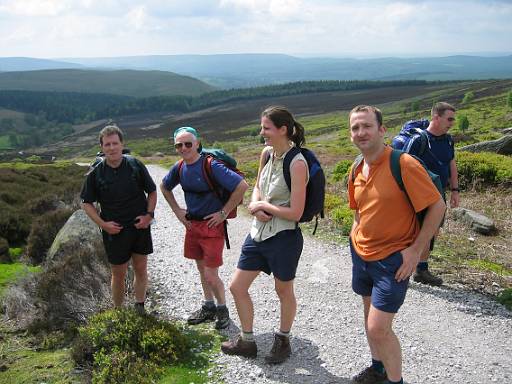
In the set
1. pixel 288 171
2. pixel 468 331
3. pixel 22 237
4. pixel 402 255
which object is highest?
pixel 288 171

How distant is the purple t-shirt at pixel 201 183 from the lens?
5223 mm

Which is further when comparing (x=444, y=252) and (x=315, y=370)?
(x=444, y=252)

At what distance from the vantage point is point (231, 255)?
9.84 metres

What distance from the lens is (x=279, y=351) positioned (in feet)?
16.5

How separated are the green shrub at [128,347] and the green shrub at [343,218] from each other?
5518 millimetres

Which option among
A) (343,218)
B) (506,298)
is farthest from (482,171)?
(506,298)

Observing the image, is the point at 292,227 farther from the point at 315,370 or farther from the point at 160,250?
the point at 160,250

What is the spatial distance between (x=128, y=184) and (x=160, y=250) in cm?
555

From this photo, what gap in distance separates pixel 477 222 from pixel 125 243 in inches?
304

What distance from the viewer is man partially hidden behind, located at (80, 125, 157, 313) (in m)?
5.45

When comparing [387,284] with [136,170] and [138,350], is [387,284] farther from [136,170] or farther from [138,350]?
[136,170]

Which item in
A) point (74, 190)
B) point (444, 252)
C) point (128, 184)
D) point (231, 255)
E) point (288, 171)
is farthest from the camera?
point (74, 190)


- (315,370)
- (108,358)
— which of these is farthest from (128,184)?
(315,370)

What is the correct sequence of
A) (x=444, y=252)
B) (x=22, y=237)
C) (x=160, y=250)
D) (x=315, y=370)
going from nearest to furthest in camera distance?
1. (x=315, y=370)
2. (x=444, y=252)
3. (x=160, y=250)
4. (x=22, y=237)
